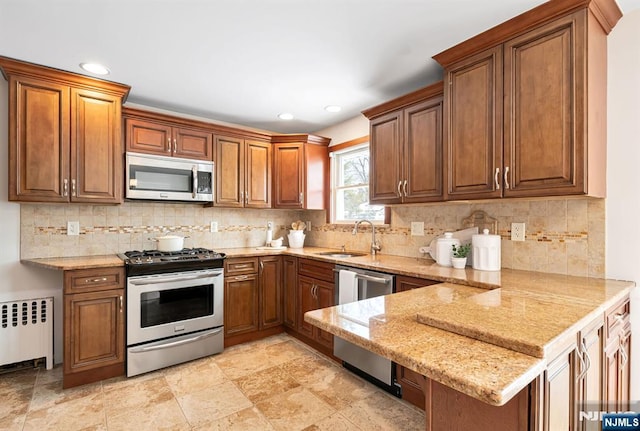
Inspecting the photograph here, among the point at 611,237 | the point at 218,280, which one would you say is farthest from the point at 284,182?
the point at 611,237

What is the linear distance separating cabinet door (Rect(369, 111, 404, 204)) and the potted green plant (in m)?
0.62

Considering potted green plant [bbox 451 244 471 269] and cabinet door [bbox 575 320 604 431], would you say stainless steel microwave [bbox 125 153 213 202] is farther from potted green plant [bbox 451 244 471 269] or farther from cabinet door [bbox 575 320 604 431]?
cabinet door [bbox 575 320 604 431]

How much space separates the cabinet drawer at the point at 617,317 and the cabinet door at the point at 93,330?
310cm

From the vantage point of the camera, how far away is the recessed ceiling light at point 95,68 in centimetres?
241

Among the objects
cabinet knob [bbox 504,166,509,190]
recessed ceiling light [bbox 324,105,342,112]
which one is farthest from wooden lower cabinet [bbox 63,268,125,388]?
cabinet knob [bbox 504,166,509,190]

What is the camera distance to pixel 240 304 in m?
3.24

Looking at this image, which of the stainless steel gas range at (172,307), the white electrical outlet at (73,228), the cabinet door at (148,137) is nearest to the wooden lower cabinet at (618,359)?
the stainless steel gas range at (172,307)

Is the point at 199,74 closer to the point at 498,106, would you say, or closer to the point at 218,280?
the point at 218,280

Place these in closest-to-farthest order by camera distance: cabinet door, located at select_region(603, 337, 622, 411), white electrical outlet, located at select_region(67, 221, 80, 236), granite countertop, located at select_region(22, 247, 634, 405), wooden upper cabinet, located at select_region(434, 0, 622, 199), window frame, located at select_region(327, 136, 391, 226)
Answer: granite countertop, located at select_region(22, 247, 634, 405) < cabinet door, located at select_region(603, 337, 622, 411) < wooden upper cabinet, located at select_region(434, 0, 622, 199) < white electrical outlet, located at select_region(67, 221, 80, 236) < window frame, located at select_region(327, 136, 391, 226)

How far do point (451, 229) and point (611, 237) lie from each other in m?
1.01

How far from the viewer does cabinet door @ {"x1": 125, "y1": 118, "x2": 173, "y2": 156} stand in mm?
2918

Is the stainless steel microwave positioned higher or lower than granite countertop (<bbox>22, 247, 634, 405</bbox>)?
higher

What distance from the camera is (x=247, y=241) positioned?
13.0ft

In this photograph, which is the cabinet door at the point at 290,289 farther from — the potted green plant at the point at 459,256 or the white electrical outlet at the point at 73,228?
the white electrical outlet at the point at 73,228
